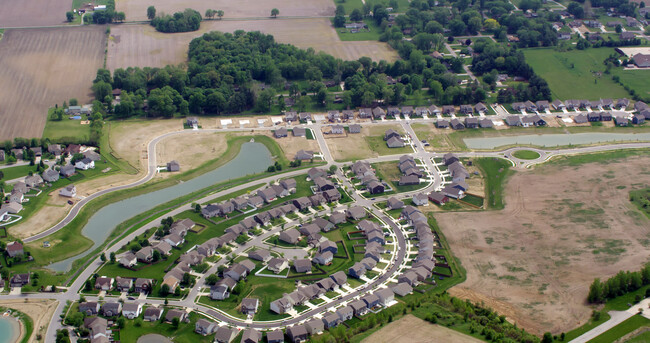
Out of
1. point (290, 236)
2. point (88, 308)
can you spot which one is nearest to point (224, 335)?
point (88, 308)

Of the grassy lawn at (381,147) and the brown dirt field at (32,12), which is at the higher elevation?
the brown dirt field at (32,12)

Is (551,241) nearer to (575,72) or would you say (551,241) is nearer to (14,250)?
(14,250)

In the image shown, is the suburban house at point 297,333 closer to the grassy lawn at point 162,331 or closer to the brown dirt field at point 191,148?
the grassy lawn at point 162,331

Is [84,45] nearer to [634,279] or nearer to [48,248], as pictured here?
[48,248]

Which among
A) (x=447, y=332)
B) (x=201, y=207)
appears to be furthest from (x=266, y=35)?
(x=447, y=332)

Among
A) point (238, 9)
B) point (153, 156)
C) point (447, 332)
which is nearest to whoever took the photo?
point (447, 332)

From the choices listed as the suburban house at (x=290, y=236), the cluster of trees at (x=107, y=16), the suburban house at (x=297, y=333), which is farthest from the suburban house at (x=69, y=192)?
the cluster of trees at (x=107, y=16)

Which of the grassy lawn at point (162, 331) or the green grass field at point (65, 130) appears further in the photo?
the green grass field at point (65, 130)
